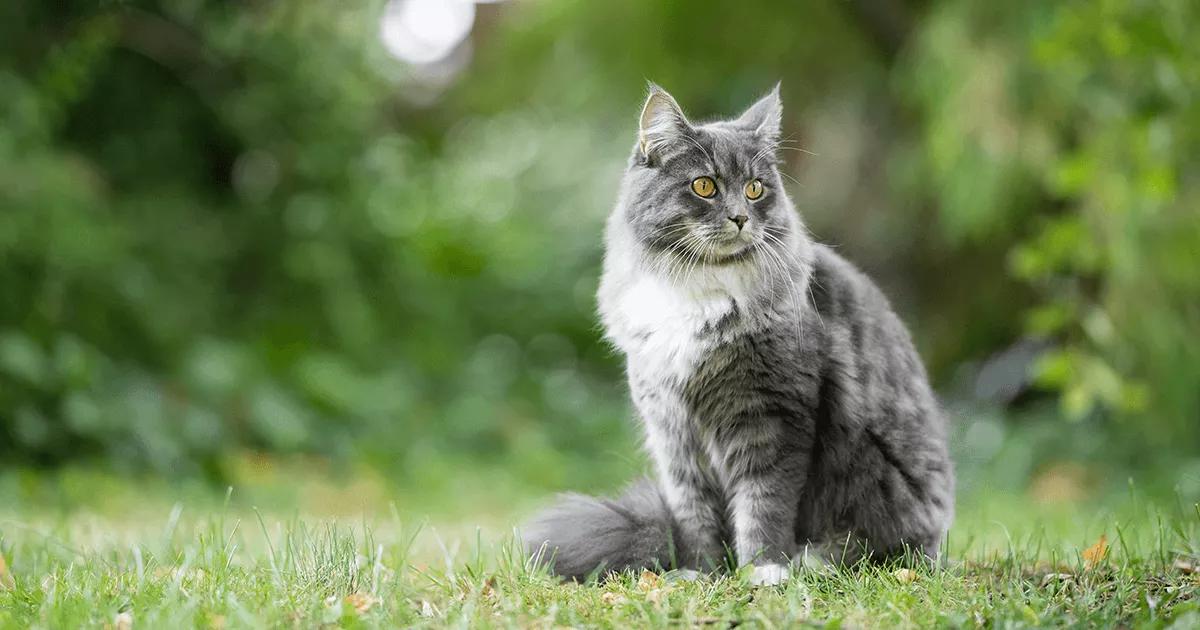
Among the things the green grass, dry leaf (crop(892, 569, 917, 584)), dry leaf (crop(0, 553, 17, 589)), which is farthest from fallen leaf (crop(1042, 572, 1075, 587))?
dry leaf (crop(0, 553, 17, 589))

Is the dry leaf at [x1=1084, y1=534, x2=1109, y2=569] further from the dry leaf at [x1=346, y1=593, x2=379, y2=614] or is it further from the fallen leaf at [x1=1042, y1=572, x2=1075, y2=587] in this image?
the dry leaf at [x1=346, y1=593, x2=379, y2=614]

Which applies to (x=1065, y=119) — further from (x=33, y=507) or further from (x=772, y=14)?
(x=33, y=507)

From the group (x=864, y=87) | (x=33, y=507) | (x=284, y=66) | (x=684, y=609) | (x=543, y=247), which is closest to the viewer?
(x=684, y=609)

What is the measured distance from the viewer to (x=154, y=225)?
5.67 meters

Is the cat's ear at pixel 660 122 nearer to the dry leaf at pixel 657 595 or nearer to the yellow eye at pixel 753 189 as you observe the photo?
the yellow eye at pixel 753 189

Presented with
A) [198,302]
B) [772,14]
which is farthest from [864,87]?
[198,302]

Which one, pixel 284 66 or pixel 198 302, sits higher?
pixel 284 66

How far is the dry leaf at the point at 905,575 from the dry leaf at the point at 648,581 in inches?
22.2

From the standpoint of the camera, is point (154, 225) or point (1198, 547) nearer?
point (1198, 547)

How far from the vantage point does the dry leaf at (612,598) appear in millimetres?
2296

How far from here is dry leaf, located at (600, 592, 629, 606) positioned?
7.53 ft

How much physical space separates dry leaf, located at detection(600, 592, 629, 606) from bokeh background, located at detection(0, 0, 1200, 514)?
2.32m

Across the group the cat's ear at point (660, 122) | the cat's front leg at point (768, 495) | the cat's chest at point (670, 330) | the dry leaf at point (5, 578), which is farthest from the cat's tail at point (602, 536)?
the dry leaf at point (5, 578)

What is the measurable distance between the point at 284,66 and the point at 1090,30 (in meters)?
4.05
